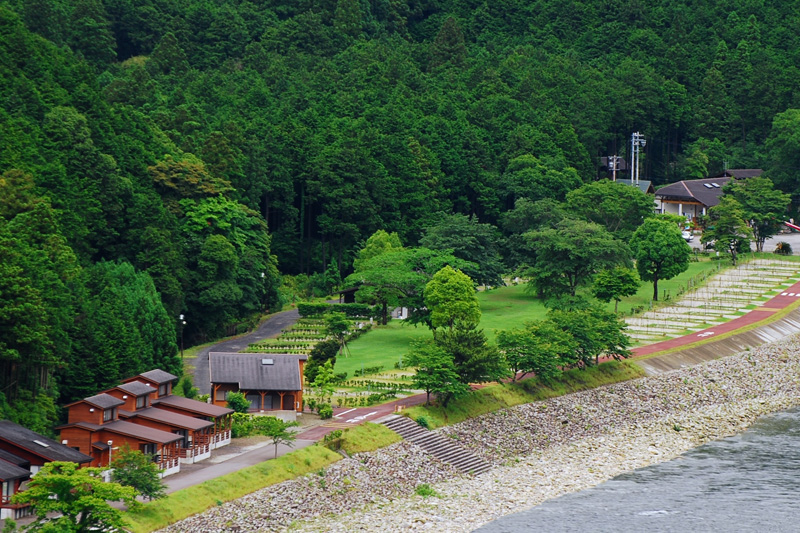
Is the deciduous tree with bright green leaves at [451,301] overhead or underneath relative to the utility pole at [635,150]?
underneath

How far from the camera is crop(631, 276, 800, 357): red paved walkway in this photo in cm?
8631

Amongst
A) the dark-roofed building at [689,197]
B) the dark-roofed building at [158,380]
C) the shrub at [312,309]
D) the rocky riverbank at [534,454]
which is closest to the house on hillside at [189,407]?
the dark-roofed building at [158,380]

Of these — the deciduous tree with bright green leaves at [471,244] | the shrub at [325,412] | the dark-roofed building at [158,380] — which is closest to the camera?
the dark-roofed building at [158,380]

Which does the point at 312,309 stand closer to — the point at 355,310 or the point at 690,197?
the point at 355,310

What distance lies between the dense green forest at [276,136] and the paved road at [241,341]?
2.06m

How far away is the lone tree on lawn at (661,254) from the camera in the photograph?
99812 millimetres

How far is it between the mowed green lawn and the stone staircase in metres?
7.94

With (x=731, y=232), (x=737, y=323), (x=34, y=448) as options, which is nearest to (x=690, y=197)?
(x=731, y=232)

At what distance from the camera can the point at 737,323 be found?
95875mm

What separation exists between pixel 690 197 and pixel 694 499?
278 ft

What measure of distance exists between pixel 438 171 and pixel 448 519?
238ft

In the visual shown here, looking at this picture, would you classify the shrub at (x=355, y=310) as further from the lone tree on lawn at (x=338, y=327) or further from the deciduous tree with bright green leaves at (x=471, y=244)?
the lone tree on lawn at (x=338, y=327)

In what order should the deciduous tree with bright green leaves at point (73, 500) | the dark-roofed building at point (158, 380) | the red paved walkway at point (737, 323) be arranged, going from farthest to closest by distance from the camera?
the red paved walkway at point (737, 323)
the dark-roofed building at point (158, 380)
the deciduous tree with bright green leaves at point (73, 500)

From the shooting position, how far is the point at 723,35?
180750 mm
